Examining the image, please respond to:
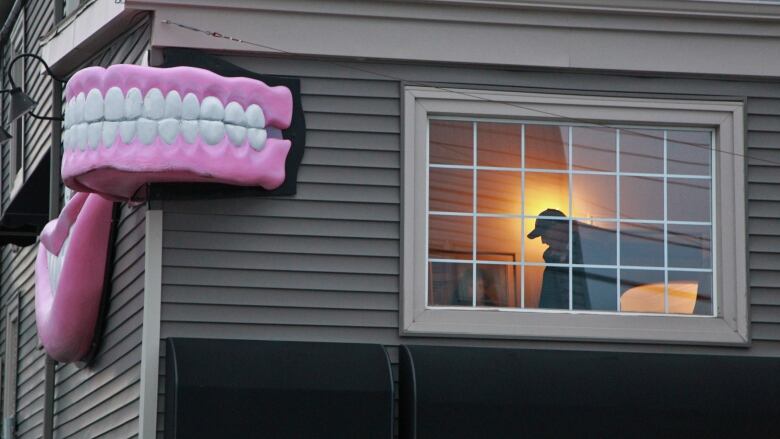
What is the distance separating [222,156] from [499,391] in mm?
2435

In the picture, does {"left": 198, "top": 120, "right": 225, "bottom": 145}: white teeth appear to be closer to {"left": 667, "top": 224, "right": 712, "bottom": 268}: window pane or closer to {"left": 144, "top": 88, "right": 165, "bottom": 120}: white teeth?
{"left": 144, "top": 88, "right": 165, "bottom": 120}: white teeth

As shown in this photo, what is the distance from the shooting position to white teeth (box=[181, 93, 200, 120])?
32.9ft

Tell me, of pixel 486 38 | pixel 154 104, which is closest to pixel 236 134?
pixel 154 104

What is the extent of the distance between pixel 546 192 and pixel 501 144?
483mm

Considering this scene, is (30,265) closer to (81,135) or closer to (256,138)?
(81,135)

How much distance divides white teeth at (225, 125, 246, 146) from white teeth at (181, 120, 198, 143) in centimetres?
23

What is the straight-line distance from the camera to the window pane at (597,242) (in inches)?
435

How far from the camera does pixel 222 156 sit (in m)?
10.0

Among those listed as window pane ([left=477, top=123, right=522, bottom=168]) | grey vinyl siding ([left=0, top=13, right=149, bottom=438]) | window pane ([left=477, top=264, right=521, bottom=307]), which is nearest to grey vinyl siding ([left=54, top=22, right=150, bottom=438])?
grey vinyl siding ([left=0, top=13, right=149, bottom=438])

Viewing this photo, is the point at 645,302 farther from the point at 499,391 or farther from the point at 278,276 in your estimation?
the point at 278,276

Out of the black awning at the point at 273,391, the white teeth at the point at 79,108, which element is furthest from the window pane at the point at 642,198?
the white teeth at the point at 79,108

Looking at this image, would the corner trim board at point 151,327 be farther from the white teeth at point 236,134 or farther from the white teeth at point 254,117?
the white teeth at point 254,117

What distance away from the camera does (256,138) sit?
1028 centimetres

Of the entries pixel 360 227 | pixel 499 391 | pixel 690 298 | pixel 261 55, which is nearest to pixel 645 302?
pixel 690 298
